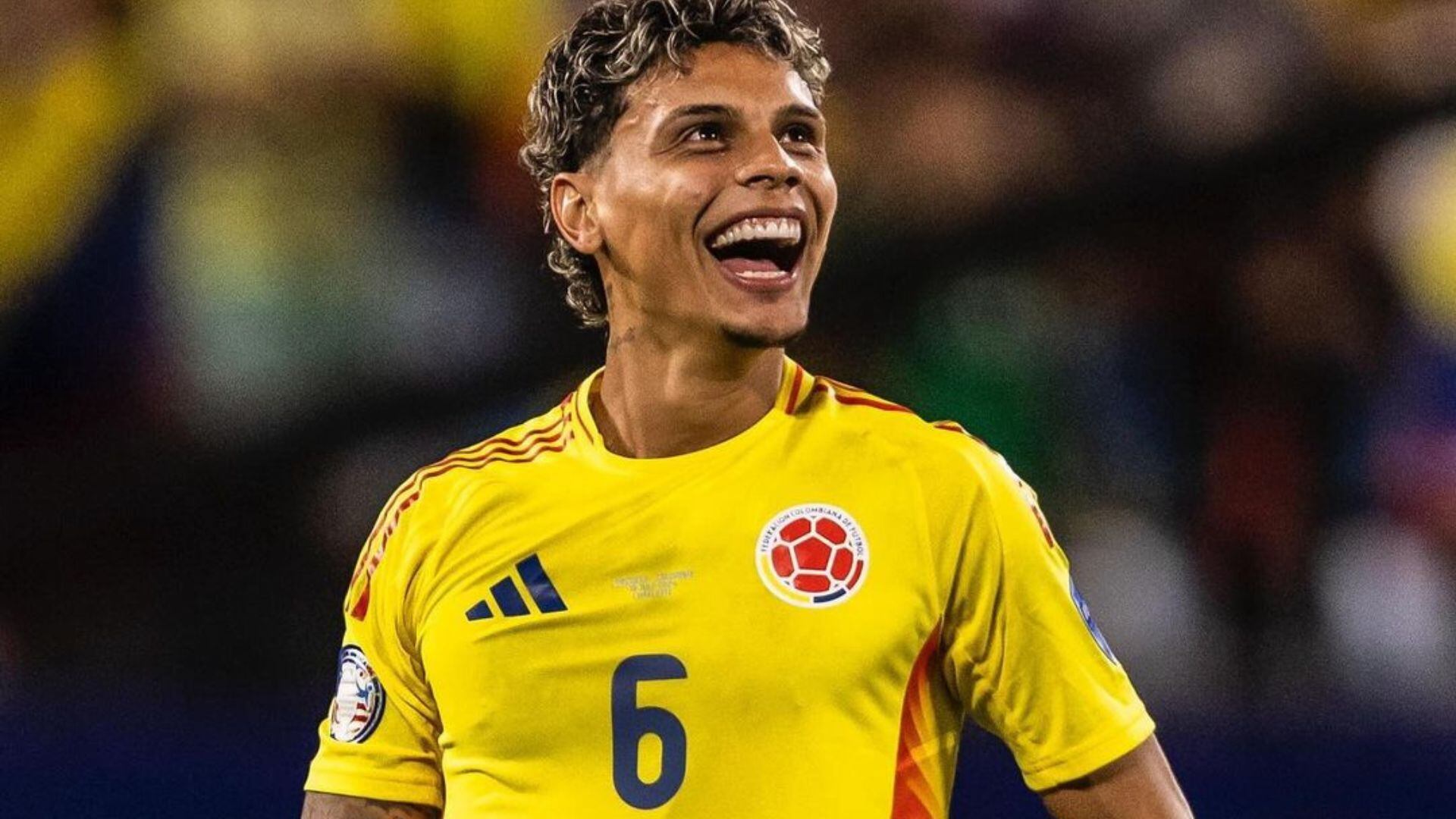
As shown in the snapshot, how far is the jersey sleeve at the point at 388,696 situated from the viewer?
262 centimetres

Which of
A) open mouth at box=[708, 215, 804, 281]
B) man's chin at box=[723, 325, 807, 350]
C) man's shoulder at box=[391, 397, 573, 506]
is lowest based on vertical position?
man's shoulder at box=[391, 397, 573, 506]

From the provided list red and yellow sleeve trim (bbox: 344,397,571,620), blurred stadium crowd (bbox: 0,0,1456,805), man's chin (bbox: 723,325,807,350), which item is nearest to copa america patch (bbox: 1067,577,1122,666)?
man's chin (bbox: 723,325,807,350)

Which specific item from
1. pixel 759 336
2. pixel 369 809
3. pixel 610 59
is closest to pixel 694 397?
pixel 759 336

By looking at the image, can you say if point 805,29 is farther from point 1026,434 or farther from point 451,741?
point 1026,434

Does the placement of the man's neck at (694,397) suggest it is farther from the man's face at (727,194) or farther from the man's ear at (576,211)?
the man's ear at (576,211)

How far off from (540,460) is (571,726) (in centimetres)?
40

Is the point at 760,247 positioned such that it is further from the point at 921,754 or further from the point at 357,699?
the point at 357,699

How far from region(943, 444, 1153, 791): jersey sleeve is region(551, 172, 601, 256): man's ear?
679 millimetres

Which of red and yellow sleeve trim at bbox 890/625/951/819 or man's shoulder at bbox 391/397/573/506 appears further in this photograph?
man's shoulder at bbox 391/397/573/506

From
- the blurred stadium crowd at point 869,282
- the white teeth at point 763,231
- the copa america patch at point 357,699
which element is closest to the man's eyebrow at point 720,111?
the white teeth at point 763,231

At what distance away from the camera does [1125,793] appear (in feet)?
7.68

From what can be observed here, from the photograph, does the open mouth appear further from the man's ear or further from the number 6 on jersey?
the number 6 on jersey

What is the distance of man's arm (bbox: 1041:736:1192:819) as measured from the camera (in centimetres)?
233

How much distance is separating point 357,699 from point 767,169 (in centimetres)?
91
